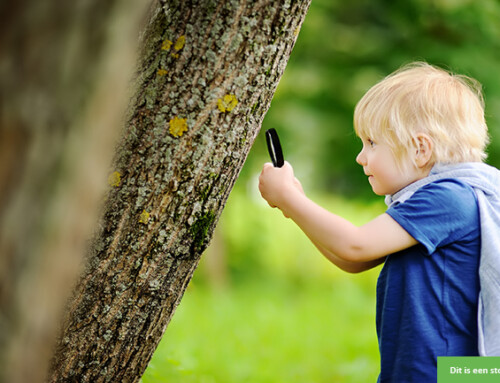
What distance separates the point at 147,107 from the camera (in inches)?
61.9

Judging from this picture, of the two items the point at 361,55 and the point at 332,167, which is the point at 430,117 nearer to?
the point at 361,55

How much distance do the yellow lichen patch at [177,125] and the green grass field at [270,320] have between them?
1115mm

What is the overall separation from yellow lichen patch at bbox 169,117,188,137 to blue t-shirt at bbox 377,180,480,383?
724mm

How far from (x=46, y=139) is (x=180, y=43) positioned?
0.72 m

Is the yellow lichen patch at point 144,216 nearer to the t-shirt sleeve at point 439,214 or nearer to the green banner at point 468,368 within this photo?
the t-shirt sleeve at point 439,214

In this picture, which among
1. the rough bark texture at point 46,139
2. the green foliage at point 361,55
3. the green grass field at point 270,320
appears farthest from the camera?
the green foliage at point 361,55

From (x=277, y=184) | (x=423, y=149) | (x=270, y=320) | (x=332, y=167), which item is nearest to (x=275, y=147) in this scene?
(x=277, y=184)

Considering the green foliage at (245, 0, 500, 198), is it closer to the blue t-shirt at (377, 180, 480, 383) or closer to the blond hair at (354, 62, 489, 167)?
the blond hair at (354, 62, 489, 167)

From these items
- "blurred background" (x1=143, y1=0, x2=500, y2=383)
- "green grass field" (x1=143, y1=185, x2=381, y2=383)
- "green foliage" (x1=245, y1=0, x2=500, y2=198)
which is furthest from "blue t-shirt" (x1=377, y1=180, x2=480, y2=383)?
"green foliage" (x1=245, y1=0, x2=500, y2=198)

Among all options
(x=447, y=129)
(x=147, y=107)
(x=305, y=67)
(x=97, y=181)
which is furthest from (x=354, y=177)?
(x=97, y=181)

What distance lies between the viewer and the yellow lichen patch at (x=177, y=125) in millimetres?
1566

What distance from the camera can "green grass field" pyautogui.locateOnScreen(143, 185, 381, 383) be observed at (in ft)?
15.3

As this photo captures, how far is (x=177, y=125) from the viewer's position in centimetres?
157

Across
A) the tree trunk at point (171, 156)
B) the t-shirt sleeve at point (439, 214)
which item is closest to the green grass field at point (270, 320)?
the tree trunk at point (171, 156)
